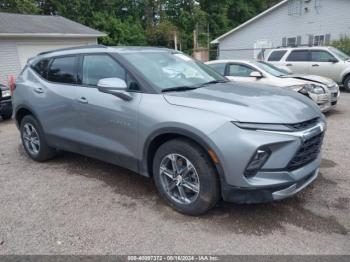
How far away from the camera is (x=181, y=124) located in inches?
129

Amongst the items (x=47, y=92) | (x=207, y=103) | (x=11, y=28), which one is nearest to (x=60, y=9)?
(x=11, y=28)

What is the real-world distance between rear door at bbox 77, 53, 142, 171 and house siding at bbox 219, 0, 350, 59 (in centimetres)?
2094

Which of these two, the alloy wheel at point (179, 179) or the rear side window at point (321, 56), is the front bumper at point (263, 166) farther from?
the rear side window at point (321, 56)

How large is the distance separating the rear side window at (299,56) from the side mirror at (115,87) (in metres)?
10.7

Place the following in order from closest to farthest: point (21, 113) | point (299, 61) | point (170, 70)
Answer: point (170, 70) < point (21, 113) < point (299, 61)

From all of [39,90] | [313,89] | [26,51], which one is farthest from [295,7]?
[39,90]

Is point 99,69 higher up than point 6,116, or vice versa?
point 99,69

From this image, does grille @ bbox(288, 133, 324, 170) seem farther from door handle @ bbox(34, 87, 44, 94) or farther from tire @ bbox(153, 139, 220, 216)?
door handle @ bbox(34, 87, 44, 94)

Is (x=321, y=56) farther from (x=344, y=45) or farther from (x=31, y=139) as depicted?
(x=31, y=139)

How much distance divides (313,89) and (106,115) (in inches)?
223

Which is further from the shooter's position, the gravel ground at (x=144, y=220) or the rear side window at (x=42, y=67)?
the rear side window at (x=42, y=67)

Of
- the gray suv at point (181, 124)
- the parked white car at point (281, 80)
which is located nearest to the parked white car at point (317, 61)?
the parked white car at point (281, 80)

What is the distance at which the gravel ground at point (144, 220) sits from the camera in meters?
3.04

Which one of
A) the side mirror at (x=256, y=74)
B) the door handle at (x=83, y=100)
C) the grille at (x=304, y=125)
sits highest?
the door handle at (x=83, y=100)
